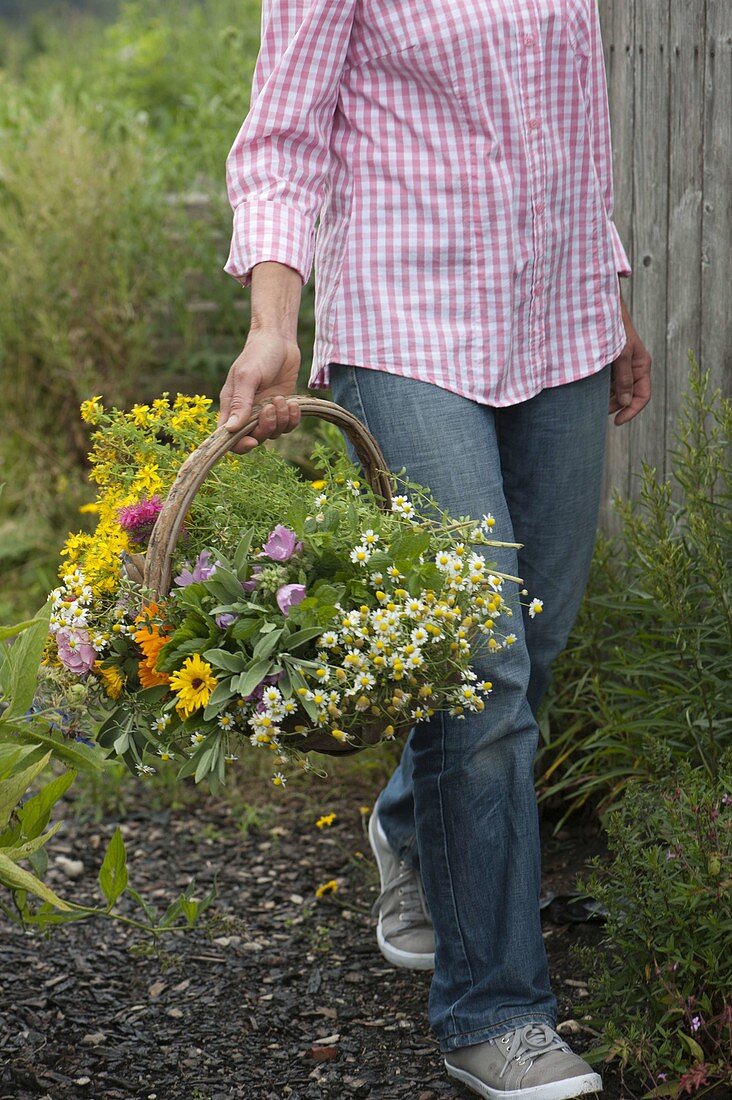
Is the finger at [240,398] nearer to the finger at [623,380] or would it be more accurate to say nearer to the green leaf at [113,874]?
the green leaf at [113,874]

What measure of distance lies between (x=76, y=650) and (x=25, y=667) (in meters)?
0.08

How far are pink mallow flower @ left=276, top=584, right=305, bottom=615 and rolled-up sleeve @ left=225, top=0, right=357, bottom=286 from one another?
0.51m

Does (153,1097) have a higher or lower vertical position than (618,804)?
lower

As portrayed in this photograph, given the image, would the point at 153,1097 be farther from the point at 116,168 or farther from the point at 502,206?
the point at 116,168

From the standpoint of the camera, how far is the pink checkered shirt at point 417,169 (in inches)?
72.9

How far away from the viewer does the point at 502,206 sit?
1.92m

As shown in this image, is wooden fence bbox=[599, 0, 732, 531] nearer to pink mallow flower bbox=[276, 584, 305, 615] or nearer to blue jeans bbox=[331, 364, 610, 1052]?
blue jeans bbox=[331, 364, 610, 1052]

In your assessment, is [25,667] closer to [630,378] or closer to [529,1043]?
[529,1043]

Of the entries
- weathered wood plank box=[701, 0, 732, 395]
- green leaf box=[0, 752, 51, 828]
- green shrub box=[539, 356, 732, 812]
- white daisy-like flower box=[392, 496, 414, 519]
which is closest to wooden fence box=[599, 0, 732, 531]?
weathered wood plank box=[701, 0, 732, 395]

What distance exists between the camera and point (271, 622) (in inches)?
62.9

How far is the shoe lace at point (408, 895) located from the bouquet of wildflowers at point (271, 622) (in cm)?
85

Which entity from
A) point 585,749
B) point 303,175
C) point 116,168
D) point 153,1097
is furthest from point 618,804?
point 116,168

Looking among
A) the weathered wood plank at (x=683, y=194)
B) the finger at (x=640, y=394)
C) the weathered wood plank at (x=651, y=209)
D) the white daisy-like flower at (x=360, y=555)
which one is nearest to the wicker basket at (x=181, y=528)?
the white daisy-like flower at (x=360, y=555)

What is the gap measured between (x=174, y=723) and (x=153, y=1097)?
0.78m
